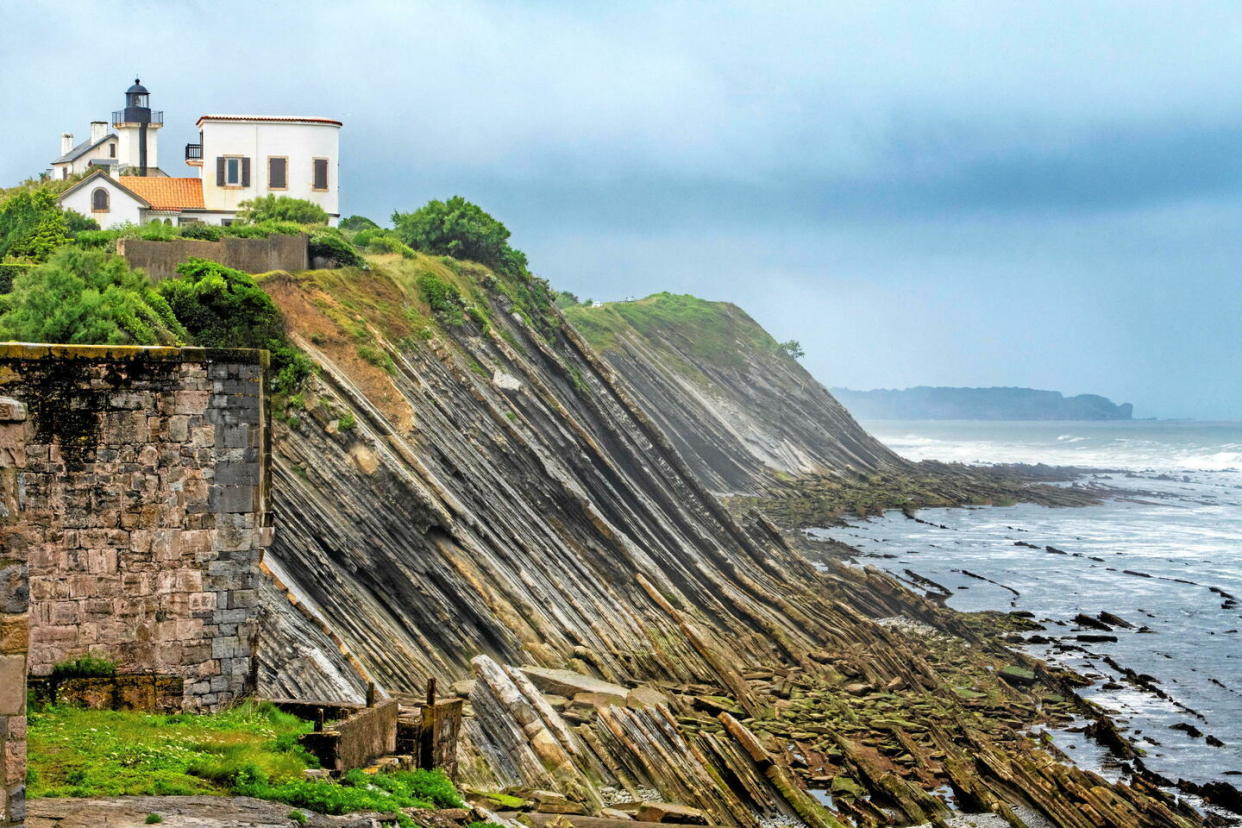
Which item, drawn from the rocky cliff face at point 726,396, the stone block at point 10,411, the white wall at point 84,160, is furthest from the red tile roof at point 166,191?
the stone block at point 10,411

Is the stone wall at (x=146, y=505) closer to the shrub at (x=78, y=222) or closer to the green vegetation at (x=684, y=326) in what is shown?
the shrub at (x=78, y=222)

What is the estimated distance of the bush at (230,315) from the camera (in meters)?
33.3

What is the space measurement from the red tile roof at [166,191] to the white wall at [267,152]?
659 mm

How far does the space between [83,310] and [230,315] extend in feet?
15.8

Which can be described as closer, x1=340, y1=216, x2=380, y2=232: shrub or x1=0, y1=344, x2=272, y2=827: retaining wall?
x1=0, y1=344, x2=272, y2=827: retaining wall

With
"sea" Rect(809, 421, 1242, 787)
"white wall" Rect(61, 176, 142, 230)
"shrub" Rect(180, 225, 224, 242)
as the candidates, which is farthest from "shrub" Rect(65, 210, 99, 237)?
"sea" Rect(809, 421, 1242, 787)

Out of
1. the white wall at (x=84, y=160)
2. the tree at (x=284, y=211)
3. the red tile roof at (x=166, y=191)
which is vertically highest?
the white wall at (x=84, y=160)

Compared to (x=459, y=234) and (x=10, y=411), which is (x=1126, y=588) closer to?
(x=459, y=234)

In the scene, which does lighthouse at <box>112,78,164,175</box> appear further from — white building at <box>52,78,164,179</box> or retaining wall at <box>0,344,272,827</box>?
retaining wall at <box>0,344,272,827</box>

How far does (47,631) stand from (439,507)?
687 inches

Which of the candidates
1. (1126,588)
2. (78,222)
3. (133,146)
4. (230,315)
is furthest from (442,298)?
(1126,588)

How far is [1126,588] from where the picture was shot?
58750 millimetres

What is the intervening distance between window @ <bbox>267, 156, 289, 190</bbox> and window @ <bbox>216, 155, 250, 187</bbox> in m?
0.92

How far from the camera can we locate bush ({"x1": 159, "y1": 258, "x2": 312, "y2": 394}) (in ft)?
109
